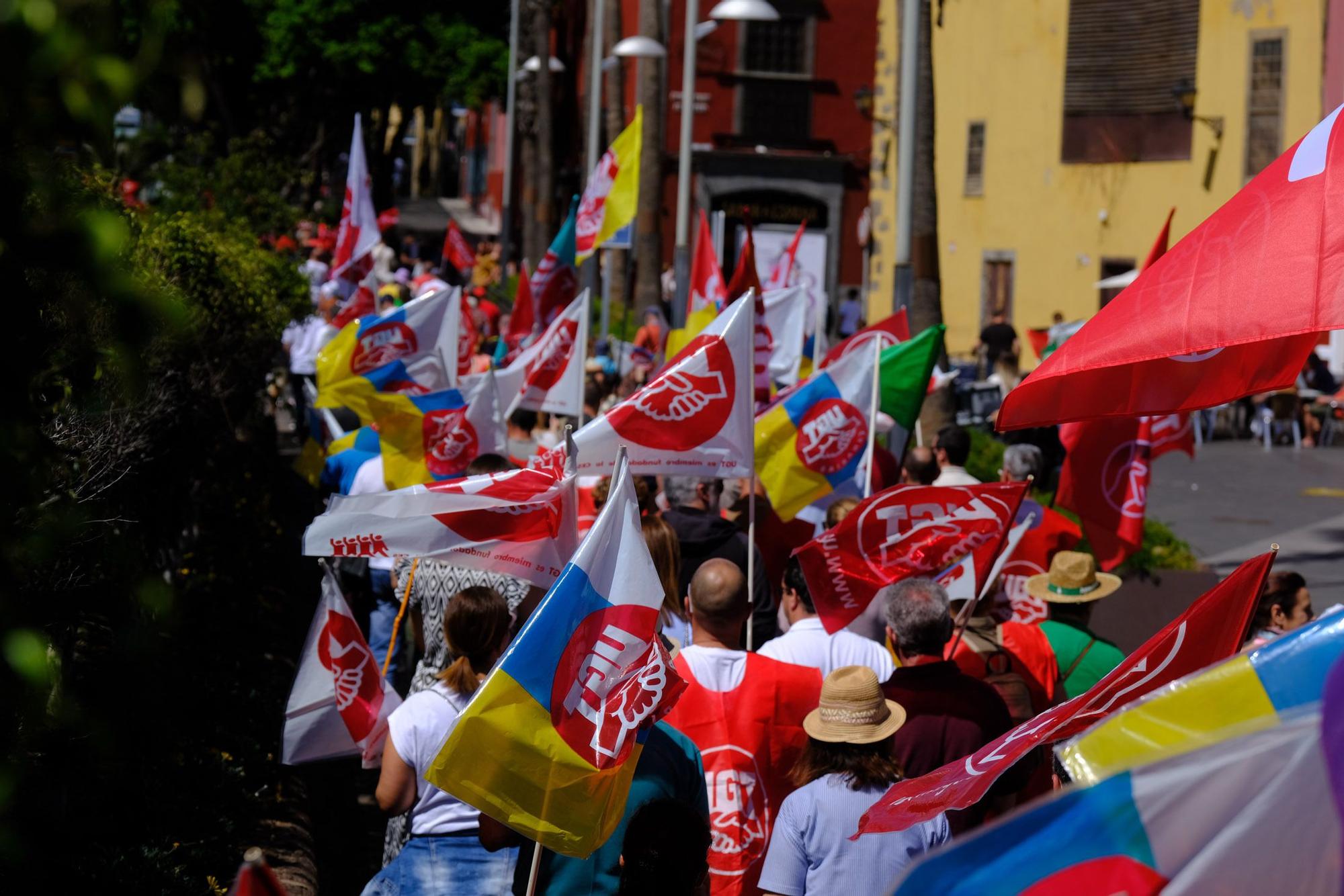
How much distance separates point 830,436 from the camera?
25.8ft

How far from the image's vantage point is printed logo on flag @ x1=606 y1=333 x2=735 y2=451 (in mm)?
6484

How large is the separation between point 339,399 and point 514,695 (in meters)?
5.64

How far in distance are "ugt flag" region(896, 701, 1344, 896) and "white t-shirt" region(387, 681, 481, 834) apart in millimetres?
2561

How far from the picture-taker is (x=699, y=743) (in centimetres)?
479

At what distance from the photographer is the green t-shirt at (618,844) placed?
4.11 m

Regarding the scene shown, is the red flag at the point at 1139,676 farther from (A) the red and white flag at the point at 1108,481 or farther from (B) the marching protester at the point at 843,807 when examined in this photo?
(A) the red and white flag at the point at 1108,481

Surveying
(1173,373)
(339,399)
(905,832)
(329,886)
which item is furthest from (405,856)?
(339,399)

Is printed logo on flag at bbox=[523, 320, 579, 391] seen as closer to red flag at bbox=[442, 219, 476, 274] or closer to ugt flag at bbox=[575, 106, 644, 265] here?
ugt flag at bbox=[575, 106, 644, 265]

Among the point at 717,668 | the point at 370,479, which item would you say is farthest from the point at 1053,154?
the point at 717,668

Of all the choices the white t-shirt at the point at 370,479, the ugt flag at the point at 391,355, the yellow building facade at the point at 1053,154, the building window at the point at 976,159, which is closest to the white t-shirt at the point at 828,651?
Result: the white t-shirt at the point at 370,479

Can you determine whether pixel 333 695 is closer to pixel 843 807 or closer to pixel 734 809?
pixel 734 809

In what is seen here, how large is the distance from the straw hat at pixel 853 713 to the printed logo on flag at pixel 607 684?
442mm

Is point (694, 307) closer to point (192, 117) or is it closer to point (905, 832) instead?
point (905, 832)

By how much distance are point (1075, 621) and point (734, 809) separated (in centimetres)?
184
